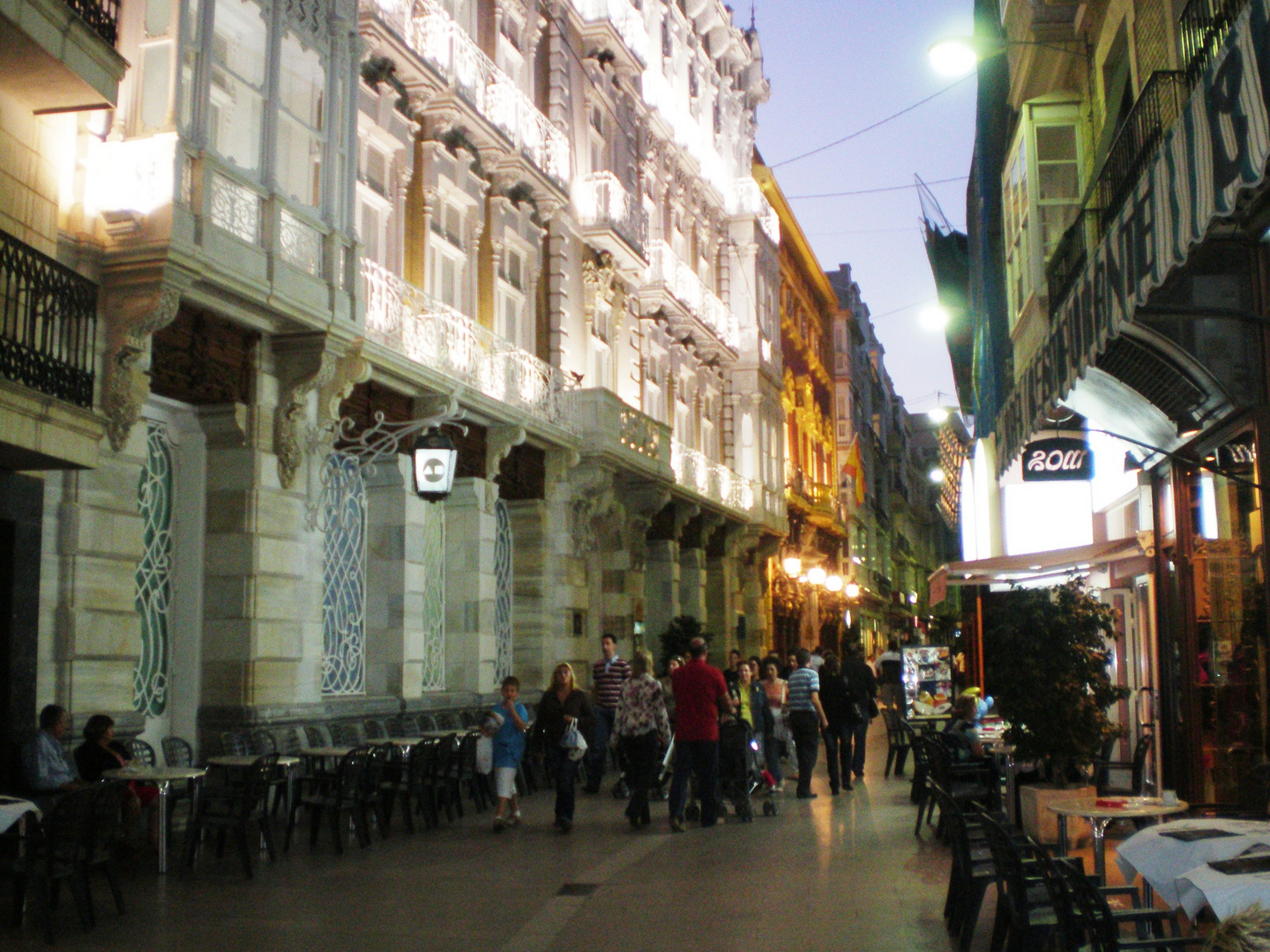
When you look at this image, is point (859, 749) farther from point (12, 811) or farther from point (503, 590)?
point (12, 811)

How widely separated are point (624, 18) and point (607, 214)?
5.03 m

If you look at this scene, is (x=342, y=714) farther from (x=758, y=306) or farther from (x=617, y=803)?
(x=758, y=306)

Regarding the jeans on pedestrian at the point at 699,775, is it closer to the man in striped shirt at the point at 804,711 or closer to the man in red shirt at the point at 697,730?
the man in red shirt at the point at 697,730

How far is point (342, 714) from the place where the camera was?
15875 mm

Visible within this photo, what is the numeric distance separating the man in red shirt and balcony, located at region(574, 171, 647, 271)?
468 inches

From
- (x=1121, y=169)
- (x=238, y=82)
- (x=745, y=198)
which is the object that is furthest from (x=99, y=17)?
(x=745, y=198)

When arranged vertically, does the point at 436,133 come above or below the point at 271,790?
above

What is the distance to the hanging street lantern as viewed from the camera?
1570 cm

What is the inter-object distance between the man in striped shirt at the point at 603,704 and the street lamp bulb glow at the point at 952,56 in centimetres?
882

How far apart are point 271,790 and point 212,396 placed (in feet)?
13.7

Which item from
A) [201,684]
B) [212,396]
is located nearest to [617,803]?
[201,684]

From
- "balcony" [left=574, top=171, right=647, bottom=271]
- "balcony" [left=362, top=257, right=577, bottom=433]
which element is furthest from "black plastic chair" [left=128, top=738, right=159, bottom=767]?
"balcony" [left=574, top=171, right=647, bottom=271]

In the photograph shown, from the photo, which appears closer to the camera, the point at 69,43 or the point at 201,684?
the point at 69,43

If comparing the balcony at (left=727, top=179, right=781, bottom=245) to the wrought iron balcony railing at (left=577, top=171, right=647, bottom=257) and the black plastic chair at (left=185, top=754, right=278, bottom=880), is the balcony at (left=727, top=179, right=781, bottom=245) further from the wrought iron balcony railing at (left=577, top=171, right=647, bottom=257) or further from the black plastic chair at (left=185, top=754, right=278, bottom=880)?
the black plastic chair at (left=185, top=754, right=278, bottom=880)
